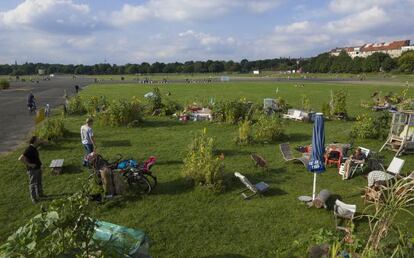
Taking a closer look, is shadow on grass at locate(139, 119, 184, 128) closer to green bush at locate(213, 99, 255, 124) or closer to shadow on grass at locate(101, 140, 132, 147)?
green bush at locate(213, 99, 255, 124)

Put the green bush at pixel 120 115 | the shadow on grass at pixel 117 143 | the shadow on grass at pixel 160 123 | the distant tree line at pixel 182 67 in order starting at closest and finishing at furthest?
the shadow on grass at pixel 117 143 → the green bush at pixel 120 115 → the shadow on grass at pixel 160 123 → the distant tree line at pixel 182 67

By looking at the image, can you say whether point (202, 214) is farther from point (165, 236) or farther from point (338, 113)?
point (338, 113)

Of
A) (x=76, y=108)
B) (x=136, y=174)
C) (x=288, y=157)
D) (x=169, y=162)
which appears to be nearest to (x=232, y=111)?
(x=288, y=157)

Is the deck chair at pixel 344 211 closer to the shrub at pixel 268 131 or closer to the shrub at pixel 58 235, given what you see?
the shrub at pixel 58 235

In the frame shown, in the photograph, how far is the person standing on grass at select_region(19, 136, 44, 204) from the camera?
9.50 m

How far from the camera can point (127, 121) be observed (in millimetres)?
20906

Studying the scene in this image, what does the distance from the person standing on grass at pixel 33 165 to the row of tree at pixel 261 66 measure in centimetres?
10643

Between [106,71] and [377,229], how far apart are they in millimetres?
176151

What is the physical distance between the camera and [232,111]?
21109mm

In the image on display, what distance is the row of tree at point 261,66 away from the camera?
11012 cm

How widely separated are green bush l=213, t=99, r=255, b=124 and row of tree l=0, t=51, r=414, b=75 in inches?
3652

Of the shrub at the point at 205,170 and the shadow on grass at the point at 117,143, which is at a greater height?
the shrub at the point at 205,170

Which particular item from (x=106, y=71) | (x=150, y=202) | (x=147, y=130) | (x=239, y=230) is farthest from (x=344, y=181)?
(x=106, y=71)

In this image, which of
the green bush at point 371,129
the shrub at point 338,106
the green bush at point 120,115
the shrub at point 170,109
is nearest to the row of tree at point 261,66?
the shrub at point 338,106
